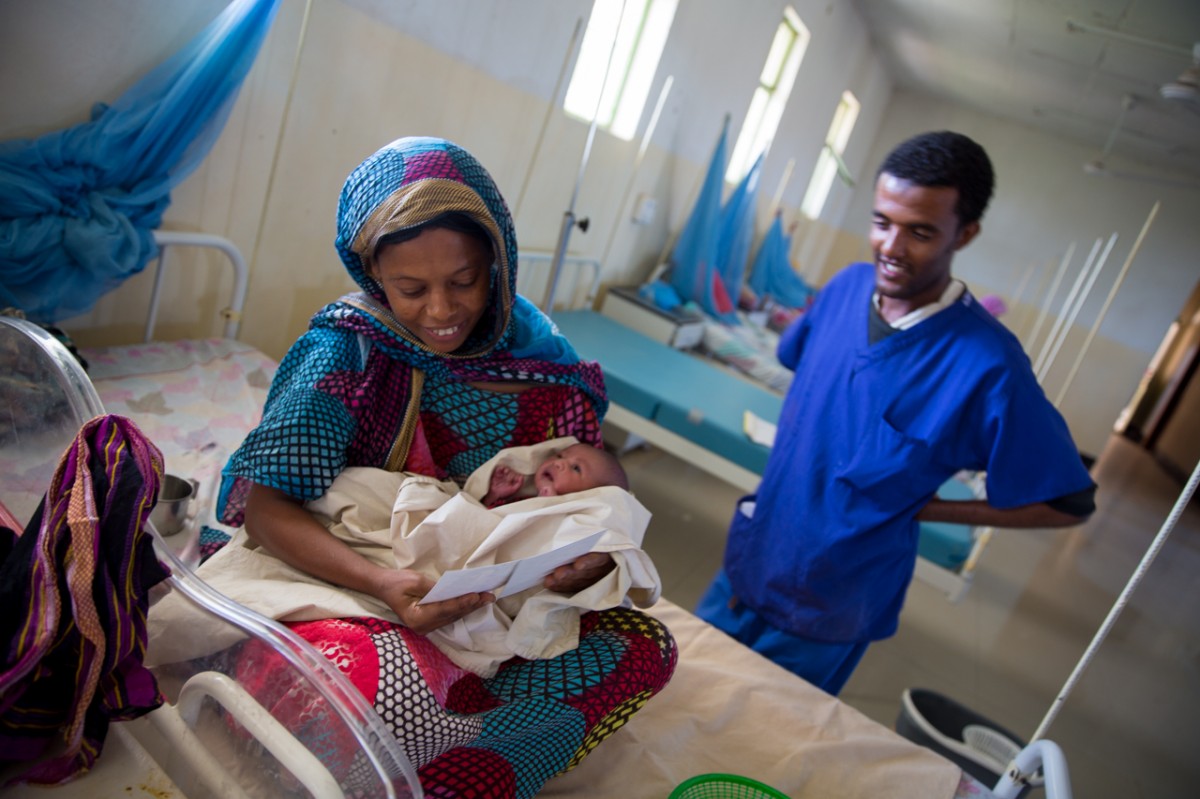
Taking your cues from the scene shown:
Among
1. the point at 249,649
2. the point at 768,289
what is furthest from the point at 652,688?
the point at 768,289

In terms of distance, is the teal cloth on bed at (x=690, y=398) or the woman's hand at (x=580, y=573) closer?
the woman's hand at (x=580, y=573)

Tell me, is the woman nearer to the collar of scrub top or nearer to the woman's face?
the woman's face

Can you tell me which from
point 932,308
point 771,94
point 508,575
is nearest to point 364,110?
point 932,308

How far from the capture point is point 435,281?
4.17ft

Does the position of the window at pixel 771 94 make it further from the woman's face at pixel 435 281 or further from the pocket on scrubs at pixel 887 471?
the woman's face at pixel 435 281

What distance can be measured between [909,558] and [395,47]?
224 centimetres

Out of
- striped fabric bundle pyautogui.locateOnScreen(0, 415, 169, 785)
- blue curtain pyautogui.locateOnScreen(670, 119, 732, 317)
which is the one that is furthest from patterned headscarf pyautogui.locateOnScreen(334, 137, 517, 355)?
blue curtain pyautogui.locateOnScreen(670, 119, 732, 317)

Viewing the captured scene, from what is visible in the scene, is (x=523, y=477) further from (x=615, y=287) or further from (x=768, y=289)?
(x=768, y=289)

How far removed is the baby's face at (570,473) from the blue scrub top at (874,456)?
718 mm

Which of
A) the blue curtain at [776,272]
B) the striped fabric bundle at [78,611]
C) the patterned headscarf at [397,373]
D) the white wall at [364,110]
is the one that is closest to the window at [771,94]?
the white wall at [364,110]

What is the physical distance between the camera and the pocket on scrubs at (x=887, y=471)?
171cm

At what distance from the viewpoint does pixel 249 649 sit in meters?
0.81

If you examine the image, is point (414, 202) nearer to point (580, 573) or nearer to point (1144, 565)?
point (580, 573)

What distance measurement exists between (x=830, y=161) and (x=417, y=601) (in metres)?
9.41
